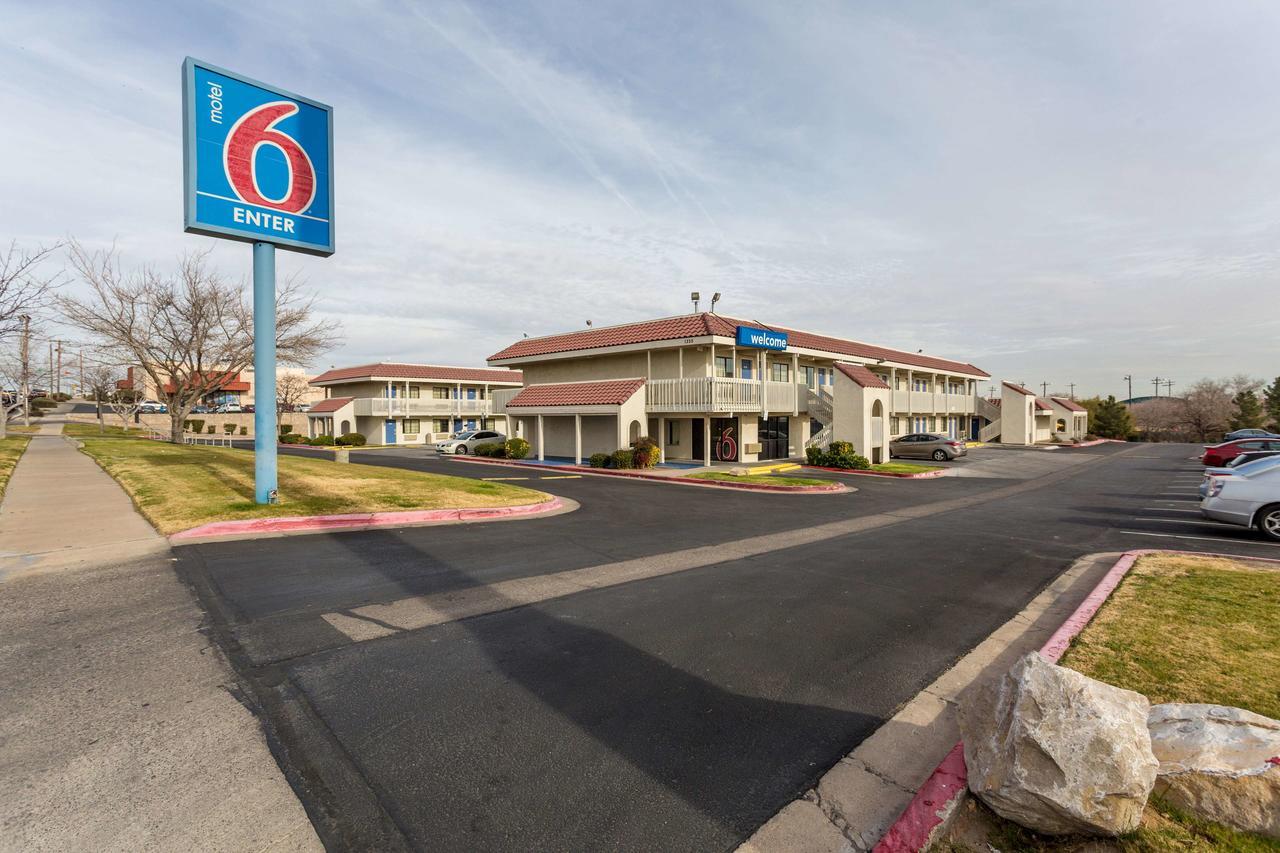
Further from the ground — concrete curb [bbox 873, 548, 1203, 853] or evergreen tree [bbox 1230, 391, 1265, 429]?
evergreen tree [bbox 1230, 391, 1265, 429]

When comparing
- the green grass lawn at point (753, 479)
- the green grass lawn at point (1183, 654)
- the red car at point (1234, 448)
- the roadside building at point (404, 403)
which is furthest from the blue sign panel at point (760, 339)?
the roadside building at point (404, 403)

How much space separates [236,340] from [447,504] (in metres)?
24.4

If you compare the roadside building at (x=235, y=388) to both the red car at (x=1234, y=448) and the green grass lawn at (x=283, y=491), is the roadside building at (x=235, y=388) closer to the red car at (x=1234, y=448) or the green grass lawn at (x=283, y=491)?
the green grass lawn at (x=283, y=491)

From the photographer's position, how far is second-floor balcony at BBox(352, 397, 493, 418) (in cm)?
4678

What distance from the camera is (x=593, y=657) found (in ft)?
17.7

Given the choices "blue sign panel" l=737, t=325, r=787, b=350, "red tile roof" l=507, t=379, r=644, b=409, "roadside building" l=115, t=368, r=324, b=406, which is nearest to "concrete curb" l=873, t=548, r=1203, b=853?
"blue sign panel" l=737, t=325, r=787, b=350

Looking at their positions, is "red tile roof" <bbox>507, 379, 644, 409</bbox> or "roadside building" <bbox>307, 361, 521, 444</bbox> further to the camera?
"roadside building" <bbox>307, 361, 521, 444</bbox>

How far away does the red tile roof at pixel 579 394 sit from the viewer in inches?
1048

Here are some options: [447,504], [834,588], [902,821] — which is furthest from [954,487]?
[902,821]

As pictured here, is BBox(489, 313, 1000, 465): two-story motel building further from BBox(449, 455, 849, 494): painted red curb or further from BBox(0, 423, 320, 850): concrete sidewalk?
BBox(0, 423, 320, 850): concrete sidewalk

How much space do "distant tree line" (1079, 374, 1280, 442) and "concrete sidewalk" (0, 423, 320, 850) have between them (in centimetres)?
7922

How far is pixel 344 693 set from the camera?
460cm

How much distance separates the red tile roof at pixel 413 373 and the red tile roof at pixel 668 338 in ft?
53.5

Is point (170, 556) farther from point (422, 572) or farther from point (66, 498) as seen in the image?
point (66, 498)
